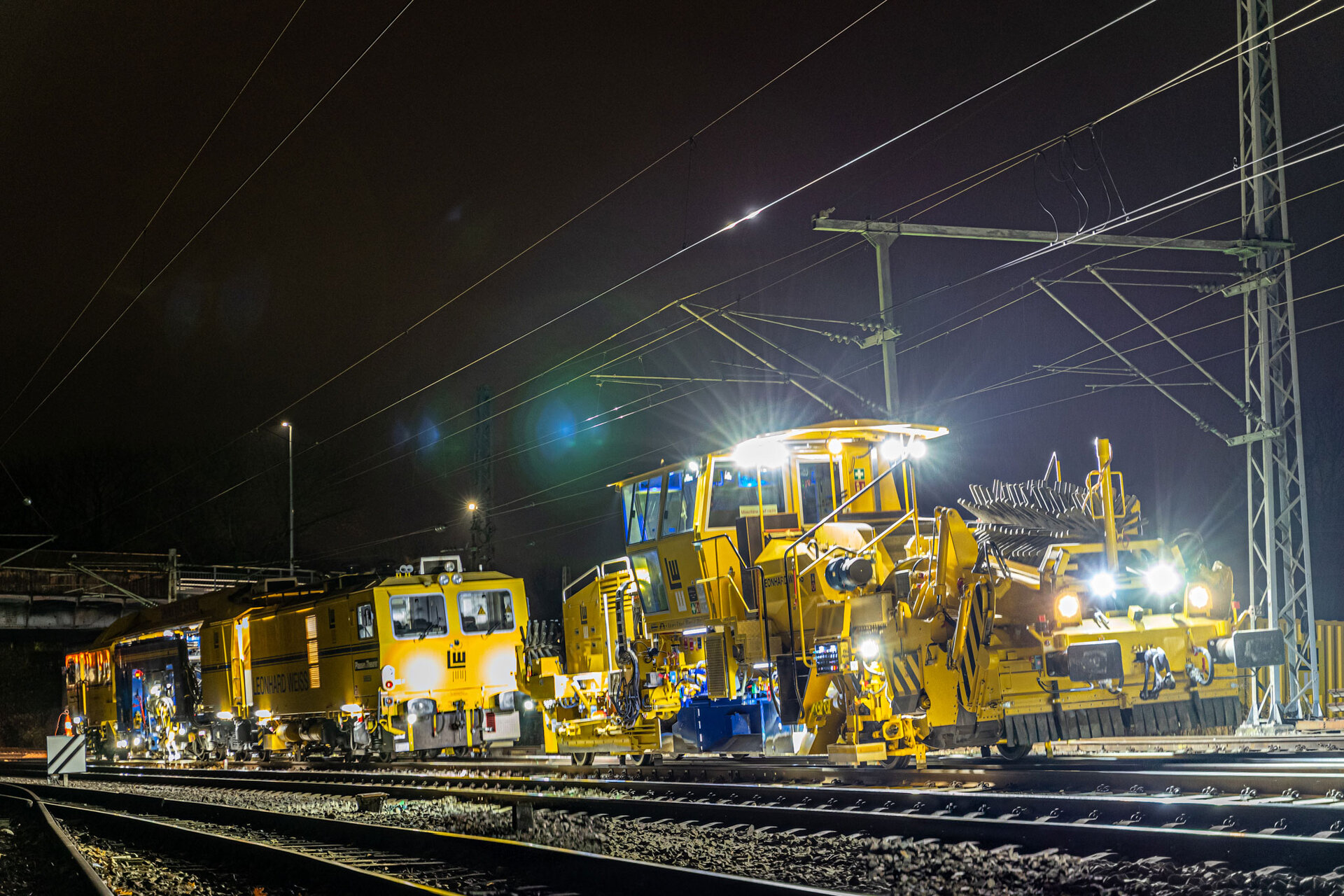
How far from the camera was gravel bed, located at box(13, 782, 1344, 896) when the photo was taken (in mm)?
6461

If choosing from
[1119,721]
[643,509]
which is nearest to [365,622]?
[643,509]

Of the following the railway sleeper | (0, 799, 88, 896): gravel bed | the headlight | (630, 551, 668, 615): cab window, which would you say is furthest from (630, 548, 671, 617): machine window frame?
(0, 799, 88, 896): gravel bed

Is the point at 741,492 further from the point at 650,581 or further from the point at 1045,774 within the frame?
the point at 1045,774

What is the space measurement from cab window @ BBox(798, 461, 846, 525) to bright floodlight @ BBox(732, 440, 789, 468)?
243mm

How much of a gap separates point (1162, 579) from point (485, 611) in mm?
13873

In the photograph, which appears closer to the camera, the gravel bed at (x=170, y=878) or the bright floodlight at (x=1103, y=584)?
the gravel bed at (x=170, y=878)

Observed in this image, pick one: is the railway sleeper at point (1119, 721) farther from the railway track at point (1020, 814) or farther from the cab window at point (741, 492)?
the cab window at point (741, 492)

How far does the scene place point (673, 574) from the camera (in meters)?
14.1

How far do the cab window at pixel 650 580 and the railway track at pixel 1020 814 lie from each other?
218 cm

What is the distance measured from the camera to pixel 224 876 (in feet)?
31.8

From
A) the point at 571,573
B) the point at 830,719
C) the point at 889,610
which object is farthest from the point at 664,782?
the point at 571,573

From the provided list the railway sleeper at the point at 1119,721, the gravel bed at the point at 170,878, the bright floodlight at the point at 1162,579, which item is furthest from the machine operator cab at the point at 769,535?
the gravel bed at the point at 170,878

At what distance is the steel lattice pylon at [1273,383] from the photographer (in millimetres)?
16578

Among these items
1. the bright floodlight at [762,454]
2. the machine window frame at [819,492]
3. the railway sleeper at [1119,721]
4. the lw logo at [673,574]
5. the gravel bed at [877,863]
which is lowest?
the gravel bed at [877,863]
